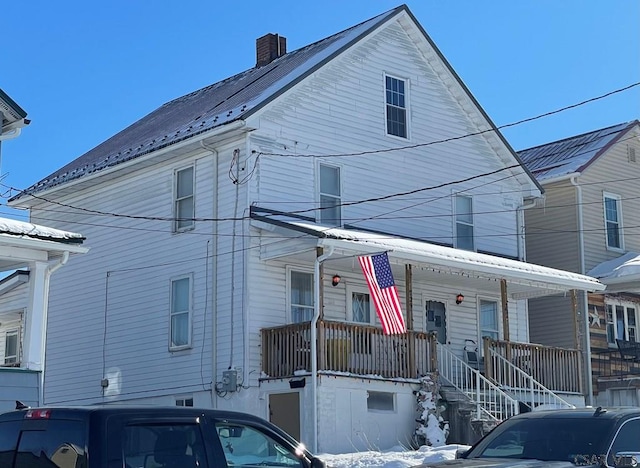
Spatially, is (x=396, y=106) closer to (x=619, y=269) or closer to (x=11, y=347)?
(x=619, y=269)

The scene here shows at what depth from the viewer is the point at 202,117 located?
24.6 m

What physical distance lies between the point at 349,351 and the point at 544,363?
604cm

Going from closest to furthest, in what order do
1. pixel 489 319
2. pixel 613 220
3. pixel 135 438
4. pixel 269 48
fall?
pixel 135 438, pixel 489 319, pixel 269 48, pixel 613 220

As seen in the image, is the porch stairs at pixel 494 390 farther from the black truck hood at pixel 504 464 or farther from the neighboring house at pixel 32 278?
the black truck hood at pixel 504 464

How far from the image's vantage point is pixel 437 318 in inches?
1003

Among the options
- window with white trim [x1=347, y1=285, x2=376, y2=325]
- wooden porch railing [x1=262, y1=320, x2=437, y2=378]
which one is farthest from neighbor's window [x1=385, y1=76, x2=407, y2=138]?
wooden porch railing [x1=262, y1=320, x2=437, y2=378]

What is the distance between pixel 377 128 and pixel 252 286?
584 cm

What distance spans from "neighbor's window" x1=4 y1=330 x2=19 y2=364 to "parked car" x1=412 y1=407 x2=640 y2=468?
1879cm

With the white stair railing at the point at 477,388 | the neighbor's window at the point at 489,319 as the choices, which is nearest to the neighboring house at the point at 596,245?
the neighbor's window at the point at 489,319

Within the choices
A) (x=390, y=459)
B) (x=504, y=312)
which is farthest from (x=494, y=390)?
(x=390, y=459)

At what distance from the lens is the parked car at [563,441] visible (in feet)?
33.1

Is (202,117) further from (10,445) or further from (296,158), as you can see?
(10,445)

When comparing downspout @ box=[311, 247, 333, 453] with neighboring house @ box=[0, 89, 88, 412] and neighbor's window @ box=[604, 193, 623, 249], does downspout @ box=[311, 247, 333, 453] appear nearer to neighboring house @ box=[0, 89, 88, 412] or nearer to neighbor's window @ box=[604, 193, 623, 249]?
neighboring house @ box=[0, 89, 88, 412]

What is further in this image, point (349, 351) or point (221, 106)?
point (221, 106)
